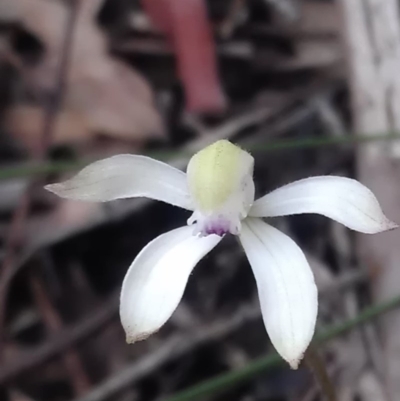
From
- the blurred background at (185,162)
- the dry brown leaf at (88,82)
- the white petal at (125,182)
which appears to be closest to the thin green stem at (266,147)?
the blurred background at (185,162)

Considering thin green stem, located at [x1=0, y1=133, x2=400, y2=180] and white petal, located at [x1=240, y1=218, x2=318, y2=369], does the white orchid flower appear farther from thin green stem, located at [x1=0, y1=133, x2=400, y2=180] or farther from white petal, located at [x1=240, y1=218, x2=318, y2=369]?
thin green stem, located at [x1=0, y1=133, x2=400, y2=180]

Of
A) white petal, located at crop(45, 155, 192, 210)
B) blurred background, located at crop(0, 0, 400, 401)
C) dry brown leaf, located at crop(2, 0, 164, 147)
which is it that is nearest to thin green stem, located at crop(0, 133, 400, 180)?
blurred background, located at crop(0, 0, 400, 401)

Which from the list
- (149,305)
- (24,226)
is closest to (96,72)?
(24,226)

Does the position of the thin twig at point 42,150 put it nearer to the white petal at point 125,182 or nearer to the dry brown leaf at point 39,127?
the dry brown leaf at point 39,127

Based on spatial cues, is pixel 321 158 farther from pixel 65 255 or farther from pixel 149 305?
pixel 149 305

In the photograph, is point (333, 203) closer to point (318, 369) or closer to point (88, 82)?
point (318, 369)

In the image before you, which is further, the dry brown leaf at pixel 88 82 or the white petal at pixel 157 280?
the dry brown leaf at pixel 88 82
